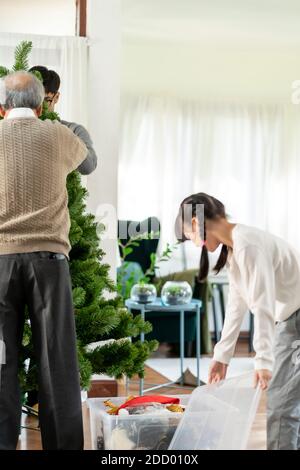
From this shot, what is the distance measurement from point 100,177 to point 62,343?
2.11 metres

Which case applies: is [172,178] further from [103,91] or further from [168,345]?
[103,91]

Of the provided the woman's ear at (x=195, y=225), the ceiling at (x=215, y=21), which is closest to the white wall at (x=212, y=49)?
the ceiling at (x=215, y=21)

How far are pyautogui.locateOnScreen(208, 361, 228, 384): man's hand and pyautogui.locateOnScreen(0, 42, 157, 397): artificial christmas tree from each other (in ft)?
1.10

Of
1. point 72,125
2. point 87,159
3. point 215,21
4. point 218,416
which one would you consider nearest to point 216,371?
point 218,416

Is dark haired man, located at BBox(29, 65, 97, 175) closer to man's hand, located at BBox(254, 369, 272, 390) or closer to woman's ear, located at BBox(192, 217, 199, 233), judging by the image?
woman's ear, located at BBox(192, 217, 199, 233)

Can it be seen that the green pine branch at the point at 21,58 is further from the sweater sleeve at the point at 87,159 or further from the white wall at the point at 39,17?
the white wall at the point at 39,17

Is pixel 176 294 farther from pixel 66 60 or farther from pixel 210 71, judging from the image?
pixel 210 71

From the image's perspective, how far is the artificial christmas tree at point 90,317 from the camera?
3.09m

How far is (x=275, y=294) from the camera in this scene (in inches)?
118

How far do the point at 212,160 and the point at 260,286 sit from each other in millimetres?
5052

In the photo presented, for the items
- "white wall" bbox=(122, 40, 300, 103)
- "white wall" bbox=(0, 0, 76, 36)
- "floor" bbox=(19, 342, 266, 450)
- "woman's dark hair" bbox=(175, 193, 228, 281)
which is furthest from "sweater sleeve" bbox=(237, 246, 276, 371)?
"white wall" bbox=(122, 40, 300, 103)

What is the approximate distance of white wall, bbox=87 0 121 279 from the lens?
15.7 ft

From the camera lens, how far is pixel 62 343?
9.21ft
